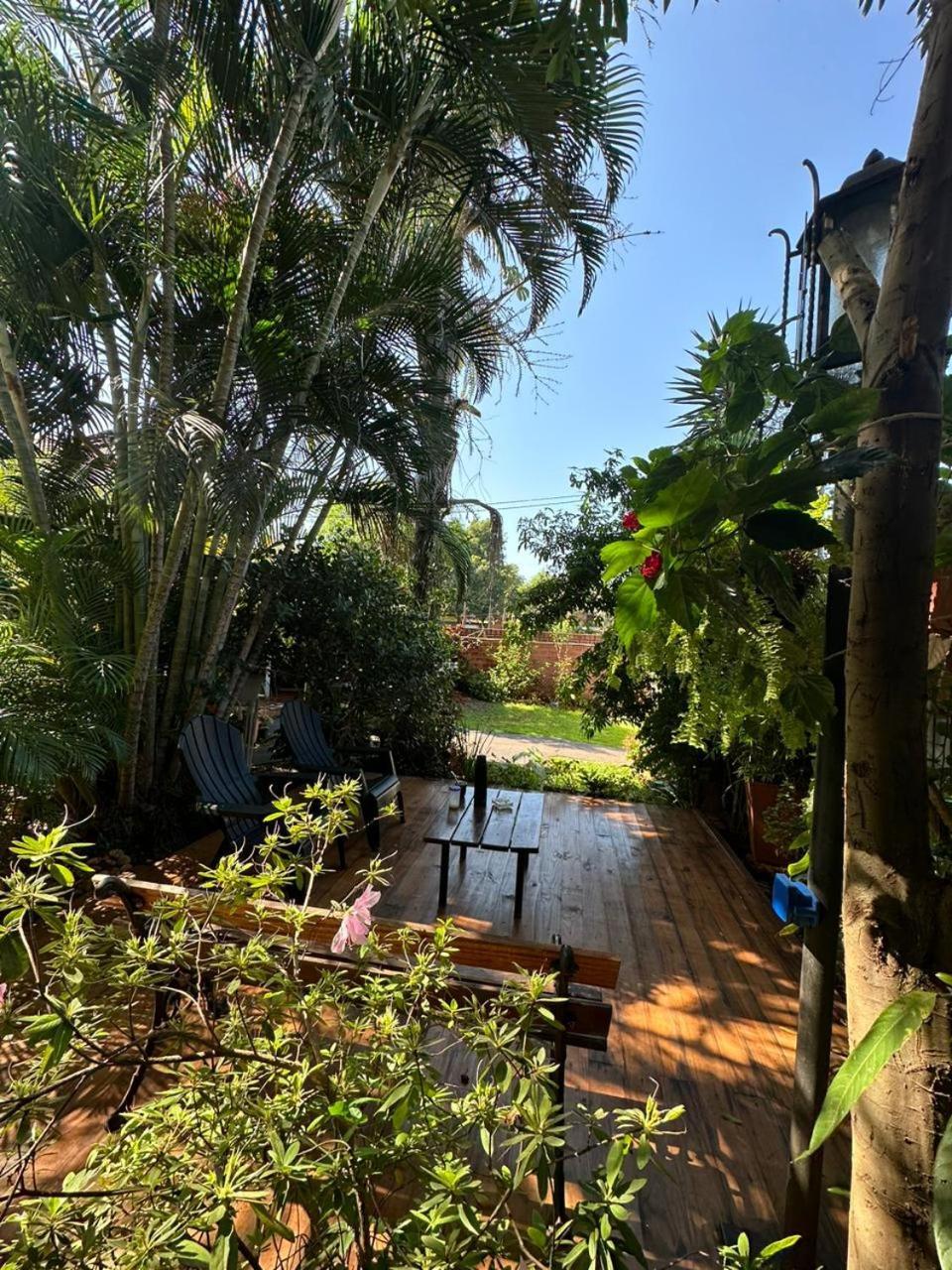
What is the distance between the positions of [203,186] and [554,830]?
4.61 m

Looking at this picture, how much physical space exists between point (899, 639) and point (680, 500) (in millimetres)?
265

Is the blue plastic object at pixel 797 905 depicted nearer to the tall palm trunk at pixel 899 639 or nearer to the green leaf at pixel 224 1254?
the tall palm trunk at pixel 899 639

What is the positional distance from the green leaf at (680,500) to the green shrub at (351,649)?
4.19 meters

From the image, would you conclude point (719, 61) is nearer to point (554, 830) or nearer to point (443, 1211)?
point (443, 1211)

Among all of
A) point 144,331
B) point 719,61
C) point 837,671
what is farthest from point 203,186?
point 837,671

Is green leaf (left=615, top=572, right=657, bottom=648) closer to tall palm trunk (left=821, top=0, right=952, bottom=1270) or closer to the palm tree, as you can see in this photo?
tall palm trunk (left=821, top=0, right=952, bottom=1270)

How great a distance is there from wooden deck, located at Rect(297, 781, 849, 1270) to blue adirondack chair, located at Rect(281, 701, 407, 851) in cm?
31

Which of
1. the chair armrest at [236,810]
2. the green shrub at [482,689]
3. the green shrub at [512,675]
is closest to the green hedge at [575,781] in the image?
the chair armrest at [236,810]

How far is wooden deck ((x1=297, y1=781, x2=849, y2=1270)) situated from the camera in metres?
1.46

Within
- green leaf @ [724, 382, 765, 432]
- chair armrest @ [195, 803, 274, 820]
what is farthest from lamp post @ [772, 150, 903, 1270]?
chair armrest @ [195, 803, 274, 820]

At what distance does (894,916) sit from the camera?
0.58 meters

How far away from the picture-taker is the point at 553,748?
25.1 feet

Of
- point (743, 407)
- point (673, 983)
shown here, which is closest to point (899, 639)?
point (743, 407)

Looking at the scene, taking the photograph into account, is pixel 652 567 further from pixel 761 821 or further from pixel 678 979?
pixel 761 821
